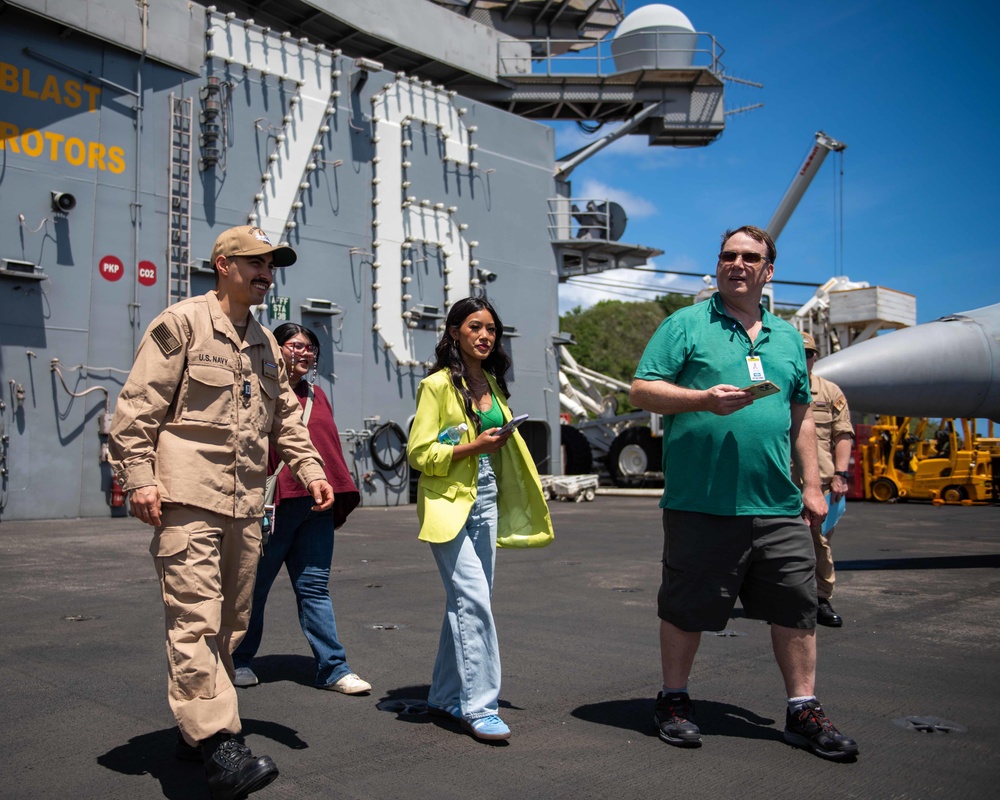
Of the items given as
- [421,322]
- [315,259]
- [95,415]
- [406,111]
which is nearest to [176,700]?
[95,415]

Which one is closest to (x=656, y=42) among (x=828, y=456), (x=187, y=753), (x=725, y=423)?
(x=828, y=456)

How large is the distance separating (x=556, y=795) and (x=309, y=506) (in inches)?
86.7

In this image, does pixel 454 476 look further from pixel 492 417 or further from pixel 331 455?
pixel 331 455

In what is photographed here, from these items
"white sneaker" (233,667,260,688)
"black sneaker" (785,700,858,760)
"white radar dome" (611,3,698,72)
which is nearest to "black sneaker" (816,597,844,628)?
"black sneaker" (785,700,858,760)

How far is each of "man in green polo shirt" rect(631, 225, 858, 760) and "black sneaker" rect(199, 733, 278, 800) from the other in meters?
1.68

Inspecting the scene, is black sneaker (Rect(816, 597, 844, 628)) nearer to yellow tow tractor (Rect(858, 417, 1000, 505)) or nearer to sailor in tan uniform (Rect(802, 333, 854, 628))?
sailor in tan uniform (Rect(802, 333, 854, 628))

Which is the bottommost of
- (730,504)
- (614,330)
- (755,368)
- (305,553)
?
(305,553)

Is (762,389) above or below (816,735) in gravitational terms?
above

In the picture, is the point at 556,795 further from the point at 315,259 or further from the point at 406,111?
the point at 406,111

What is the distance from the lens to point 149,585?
8.05 m

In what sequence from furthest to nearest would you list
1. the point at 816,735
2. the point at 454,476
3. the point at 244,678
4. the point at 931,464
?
the point at 931,464 < the point at 244,678 < the point at 454,476 < the point at 816,735

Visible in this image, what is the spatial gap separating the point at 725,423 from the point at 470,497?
1.16m

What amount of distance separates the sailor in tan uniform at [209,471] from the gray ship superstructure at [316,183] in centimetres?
1195

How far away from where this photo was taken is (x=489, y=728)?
3879 mm
